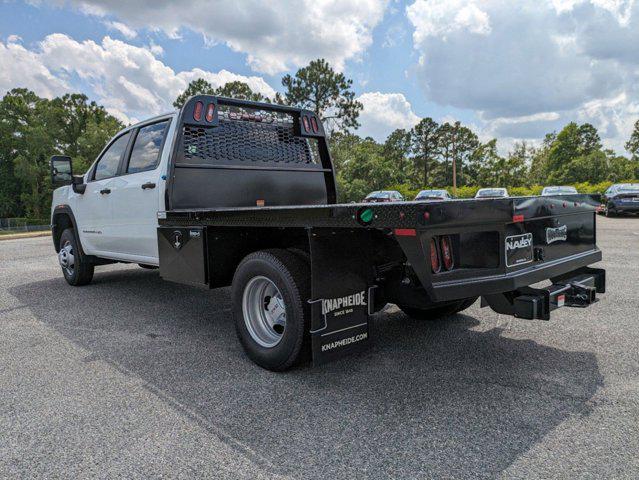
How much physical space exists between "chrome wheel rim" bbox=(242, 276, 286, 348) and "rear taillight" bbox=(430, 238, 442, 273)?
1240mm

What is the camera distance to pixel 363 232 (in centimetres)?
321

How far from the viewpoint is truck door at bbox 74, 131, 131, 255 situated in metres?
5.70

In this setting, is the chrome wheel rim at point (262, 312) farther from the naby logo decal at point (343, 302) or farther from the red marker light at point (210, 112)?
the red marker light at point (210, 112)

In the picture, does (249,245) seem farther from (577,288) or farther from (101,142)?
(101,142)

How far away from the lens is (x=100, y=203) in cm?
593

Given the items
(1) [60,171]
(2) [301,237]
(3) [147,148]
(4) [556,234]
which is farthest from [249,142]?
(4) [556,234]

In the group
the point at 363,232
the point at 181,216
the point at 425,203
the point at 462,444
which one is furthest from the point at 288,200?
the point at 462,444

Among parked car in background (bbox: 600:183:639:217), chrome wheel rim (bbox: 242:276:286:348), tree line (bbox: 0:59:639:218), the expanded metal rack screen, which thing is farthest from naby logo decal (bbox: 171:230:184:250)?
tree line (bbox: 0:59:639:218)

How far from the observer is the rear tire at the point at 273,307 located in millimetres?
3158

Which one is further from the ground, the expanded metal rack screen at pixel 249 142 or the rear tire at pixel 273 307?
the expanded metal rack screen at pixel 249 142

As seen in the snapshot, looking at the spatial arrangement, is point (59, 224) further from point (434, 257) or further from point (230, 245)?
point (434, 257)

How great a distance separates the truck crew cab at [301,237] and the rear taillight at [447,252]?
11mm

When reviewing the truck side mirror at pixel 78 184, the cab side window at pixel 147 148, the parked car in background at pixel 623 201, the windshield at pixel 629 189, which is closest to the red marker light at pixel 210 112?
the cab side window at pixel 147 148

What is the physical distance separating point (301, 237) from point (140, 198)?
7.65 feet
